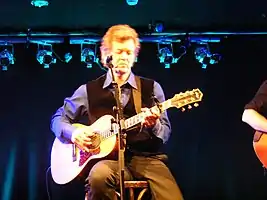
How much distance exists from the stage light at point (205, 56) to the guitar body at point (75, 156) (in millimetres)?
2550

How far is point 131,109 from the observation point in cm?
399

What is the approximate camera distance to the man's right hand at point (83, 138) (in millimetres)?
3909

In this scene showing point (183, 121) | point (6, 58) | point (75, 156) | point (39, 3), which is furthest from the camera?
point (183, 121)

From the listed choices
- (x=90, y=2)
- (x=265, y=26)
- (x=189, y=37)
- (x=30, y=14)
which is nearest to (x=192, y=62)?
(x=189, y=37)

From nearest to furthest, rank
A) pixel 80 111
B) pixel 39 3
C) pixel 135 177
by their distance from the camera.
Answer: pixel 135 177 < pixel 80 111 < pixel 39 3

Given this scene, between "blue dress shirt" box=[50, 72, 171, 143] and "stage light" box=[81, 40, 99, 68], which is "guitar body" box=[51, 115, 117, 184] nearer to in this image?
"blue dress shirt" box=[50, 72, 171, 143]

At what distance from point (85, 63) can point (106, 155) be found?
301 cm

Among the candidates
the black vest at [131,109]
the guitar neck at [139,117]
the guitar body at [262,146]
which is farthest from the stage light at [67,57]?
the guitar neck at [139,117]

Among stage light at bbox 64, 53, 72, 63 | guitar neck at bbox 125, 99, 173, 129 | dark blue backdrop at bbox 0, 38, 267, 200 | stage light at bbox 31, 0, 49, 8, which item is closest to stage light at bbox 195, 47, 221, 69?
dark blue backdrop at bbox 0, 38, 267, 200

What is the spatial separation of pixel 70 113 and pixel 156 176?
0.90 meters

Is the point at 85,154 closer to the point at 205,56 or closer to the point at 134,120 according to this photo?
the point at 134,120

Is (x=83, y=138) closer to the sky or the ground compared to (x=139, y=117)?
closer to the ground

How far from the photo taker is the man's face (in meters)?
3.97

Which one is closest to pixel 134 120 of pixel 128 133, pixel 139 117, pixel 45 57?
pixel 139 117
